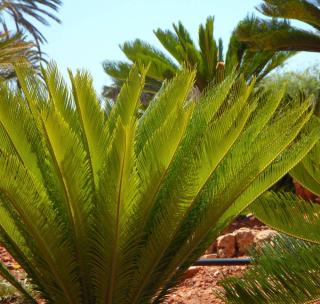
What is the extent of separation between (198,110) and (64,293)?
1.28m

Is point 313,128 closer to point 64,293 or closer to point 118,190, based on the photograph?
point 118,190

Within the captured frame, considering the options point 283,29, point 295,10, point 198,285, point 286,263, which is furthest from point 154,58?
point 286,263

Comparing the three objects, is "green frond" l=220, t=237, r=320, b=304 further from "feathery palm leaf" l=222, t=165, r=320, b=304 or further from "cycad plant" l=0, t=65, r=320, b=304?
"cycad plant" l=0, t=65, r=320, b=304

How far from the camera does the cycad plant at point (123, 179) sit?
3.09 meters

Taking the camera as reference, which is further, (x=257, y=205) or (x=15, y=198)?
(x=257, y=205)

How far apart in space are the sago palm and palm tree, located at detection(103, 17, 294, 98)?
8.58m

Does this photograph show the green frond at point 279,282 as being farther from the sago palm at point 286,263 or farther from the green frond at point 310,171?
the green frond at point 310,171

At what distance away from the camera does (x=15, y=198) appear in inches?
119

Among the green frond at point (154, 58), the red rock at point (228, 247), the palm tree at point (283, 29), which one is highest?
the green frond at point (154, 58)

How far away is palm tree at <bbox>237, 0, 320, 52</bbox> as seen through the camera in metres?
9.18

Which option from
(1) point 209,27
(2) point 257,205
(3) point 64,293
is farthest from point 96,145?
(1) point 209,27

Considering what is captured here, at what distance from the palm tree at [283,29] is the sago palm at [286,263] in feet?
19.7

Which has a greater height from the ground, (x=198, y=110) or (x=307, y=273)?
(x=198, y=110)

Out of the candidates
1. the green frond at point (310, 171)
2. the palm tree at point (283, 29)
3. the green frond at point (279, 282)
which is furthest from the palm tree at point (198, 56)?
the green frond at point (279, 282)
